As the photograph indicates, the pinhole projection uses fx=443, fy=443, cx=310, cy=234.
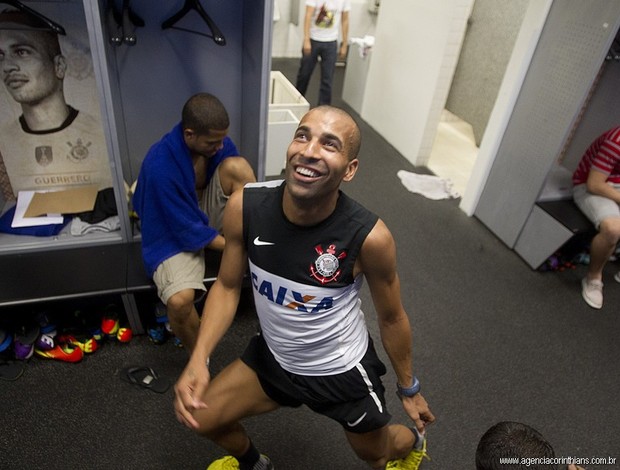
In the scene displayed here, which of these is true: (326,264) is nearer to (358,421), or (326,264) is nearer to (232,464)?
(358,421)

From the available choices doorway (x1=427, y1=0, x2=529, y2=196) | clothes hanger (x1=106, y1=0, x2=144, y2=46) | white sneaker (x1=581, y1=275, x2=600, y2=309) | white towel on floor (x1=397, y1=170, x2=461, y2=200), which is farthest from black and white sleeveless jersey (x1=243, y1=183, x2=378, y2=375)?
doorway (x1=427, y1=0, x2=529, y2=196)

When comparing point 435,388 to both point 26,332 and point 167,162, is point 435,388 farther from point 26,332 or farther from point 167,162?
point 26,332

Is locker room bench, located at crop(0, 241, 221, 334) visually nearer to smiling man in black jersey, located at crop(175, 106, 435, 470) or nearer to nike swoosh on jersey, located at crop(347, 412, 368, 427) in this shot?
smiling man in black jersey, located at crop(175, 106, 435, 470)

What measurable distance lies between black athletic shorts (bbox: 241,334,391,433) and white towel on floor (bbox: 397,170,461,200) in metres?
2.36

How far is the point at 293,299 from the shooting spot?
1.17m

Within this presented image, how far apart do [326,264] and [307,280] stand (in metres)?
0.06

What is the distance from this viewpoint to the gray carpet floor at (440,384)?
1650mm

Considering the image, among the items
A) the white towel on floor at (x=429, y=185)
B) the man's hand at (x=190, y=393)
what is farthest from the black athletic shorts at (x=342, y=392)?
the white towel on floor at (x=429, y=185)

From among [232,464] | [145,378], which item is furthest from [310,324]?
[145,378]

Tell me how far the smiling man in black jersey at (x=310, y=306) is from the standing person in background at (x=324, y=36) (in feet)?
10.2

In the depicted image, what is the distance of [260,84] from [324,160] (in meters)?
1.02

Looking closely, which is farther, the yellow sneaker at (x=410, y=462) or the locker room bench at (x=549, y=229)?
the locker room bench at (x=549, y=229)

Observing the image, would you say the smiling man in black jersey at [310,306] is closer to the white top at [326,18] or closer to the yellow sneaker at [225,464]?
the yellow sneaker at [225,464]

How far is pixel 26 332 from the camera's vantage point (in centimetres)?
187
